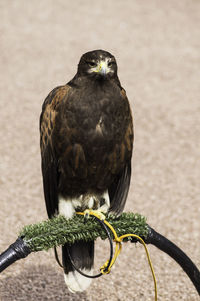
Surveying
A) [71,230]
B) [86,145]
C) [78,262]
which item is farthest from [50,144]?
[78,262]

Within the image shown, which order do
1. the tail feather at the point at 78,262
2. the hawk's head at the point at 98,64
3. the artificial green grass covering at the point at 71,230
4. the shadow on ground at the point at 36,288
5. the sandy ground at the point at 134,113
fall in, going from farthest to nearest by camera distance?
the sandy ground at the point at 134,113
the shadow on ground at the point at 36,288
the tail feather at the point at 78,262
the hawk's head at the point at 98,64
the artificial green grass covering at the point at 71,230

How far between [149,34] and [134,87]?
2.71 m

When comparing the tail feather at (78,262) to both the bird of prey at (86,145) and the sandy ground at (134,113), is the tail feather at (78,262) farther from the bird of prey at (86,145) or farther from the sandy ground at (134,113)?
the sandy ground at (134,113)

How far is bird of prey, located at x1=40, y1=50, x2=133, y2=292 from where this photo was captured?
2.60 meters

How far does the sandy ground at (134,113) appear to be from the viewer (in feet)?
14.0

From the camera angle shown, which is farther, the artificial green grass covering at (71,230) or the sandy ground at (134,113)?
the sandy ground at (134,113)

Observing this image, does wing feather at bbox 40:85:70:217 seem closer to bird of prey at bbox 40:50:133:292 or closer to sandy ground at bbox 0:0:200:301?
bird of prey at bbox 40:50:133:292

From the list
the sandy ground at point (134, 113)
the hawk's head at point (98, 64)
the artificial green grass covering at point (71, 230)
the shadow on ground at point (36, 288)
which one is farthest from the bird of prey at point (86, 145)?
the sandy ground at point (134, 113)

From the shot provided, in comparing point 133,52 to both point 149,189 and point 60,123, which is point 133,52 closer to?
point 149,189

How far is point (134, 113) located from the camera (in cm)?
764

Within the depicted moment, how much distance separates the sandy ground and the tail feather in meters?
1.05

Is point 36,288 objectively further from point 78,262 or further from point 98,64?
point 98,64

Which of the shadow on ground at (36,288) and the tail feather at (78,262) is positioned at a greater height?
the tail feather at (78,262)

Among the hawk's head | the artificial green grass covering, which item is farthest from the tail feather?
the hawk's head
